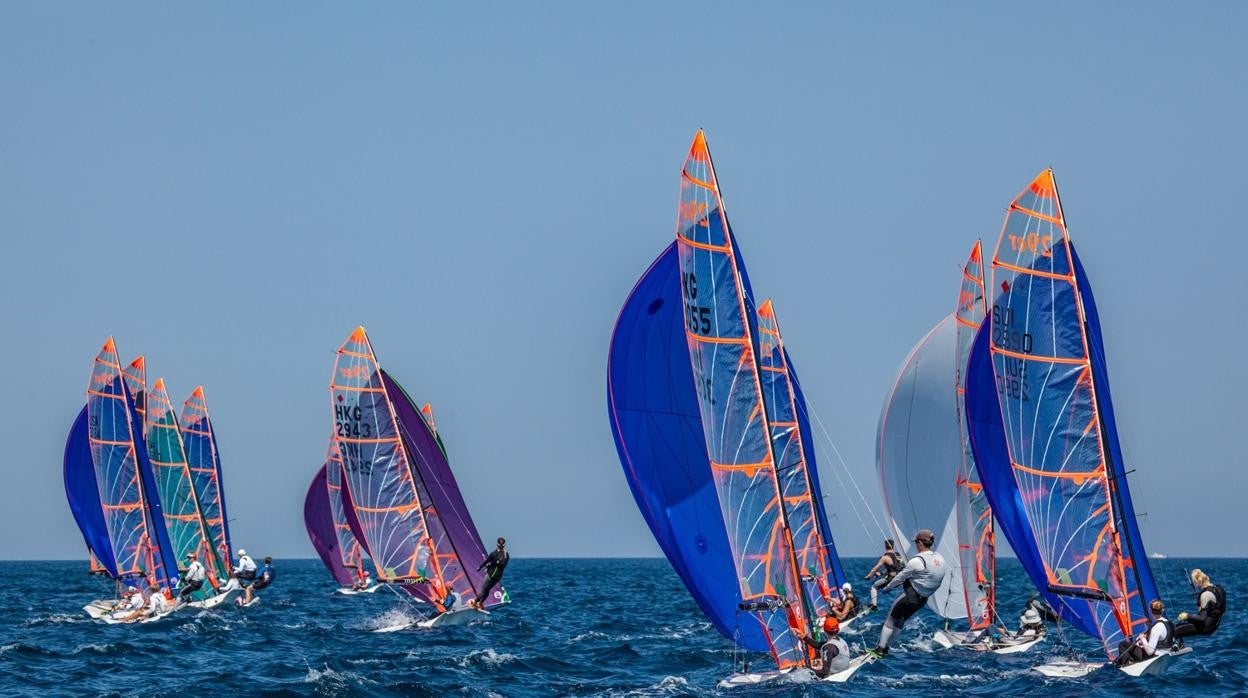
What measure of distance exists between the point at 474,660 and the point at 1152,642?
12210 millimetres

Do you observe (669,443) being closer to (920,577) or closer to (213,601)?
(920,577)

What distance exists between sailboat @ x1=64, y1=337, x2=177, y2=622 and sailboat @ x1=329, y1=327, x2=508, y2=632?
5.81 meters

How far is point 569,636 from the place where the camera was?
37.8 meters

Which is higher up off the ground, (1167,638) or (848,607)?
(848,607)

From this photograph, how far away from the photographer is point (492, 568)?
3922 centimetres

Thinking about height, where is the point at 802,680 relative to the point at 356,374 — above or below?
below

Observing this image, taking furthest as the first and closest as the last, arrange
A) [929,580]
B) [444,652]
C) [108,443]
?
[108,443] → [444,652] → [929,580]

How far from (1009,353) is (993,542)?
7.62 meters

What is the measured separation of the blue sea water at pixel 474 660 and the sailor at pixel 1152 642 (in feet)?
1.25

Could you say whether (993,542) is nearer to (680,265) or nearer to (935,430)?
(935,430)

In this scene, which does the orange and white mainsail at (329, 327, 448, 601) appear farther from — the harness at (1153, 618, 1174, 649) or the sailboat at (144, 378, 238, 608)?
the harness at (1153, 618, 1174, 649)

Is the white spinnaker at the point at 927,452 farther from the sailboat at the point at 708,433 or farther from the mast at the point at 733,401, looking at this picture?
the mast at the point at 733,401

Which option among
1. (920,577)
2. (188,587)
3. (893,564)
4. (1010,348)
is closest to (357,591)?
(188,587)

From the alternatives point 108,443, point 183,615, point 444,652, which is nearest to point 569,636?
point 444,652
